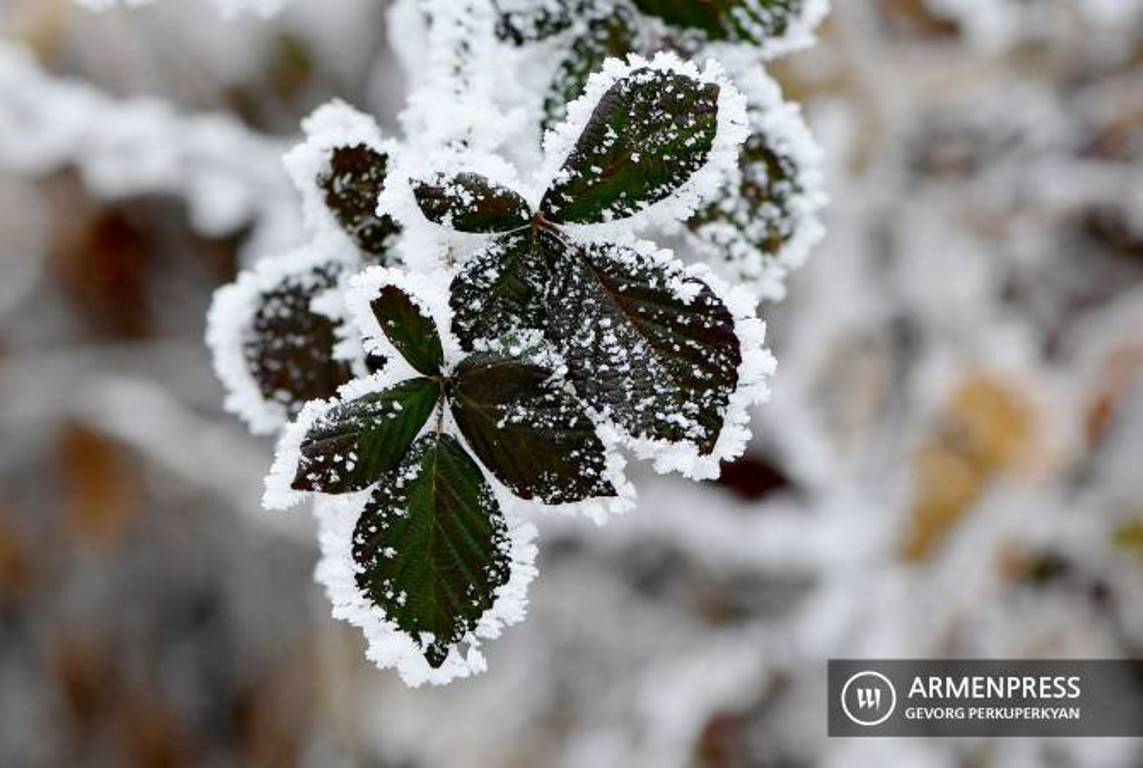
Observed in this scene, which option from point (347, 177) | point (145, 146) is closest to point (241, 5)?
point (347, 177)

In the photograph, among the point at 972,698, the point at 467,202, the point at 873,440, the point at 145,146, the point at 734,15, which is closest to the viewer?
the point at 467,202

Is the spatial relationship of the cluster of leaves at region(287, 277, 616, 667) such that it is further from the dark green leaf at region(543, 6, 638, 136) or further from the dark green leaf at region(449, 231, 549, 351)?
the dark green leaf at region(543, 6, 638, 136)

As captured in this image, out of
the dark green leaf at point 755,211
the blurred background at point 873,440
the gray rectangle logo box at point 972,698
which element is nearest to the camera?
the dark green leaf at point 755,211

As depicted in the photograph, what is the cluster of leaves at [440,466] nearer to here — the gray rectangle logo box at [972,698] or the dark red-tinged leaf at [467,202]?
the dark red-tinged leaf at [467,202]

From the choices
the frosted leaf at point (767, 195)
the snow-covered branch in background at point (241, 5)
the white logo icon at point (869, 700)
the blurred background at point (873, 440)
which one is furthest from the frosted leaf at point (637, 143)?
the white logo icon at point (869, 700)

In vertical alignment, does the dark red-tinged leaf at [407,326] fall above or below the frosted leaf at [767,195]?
below

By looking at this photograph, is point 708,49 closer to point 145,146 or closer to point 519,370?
point 519,370
